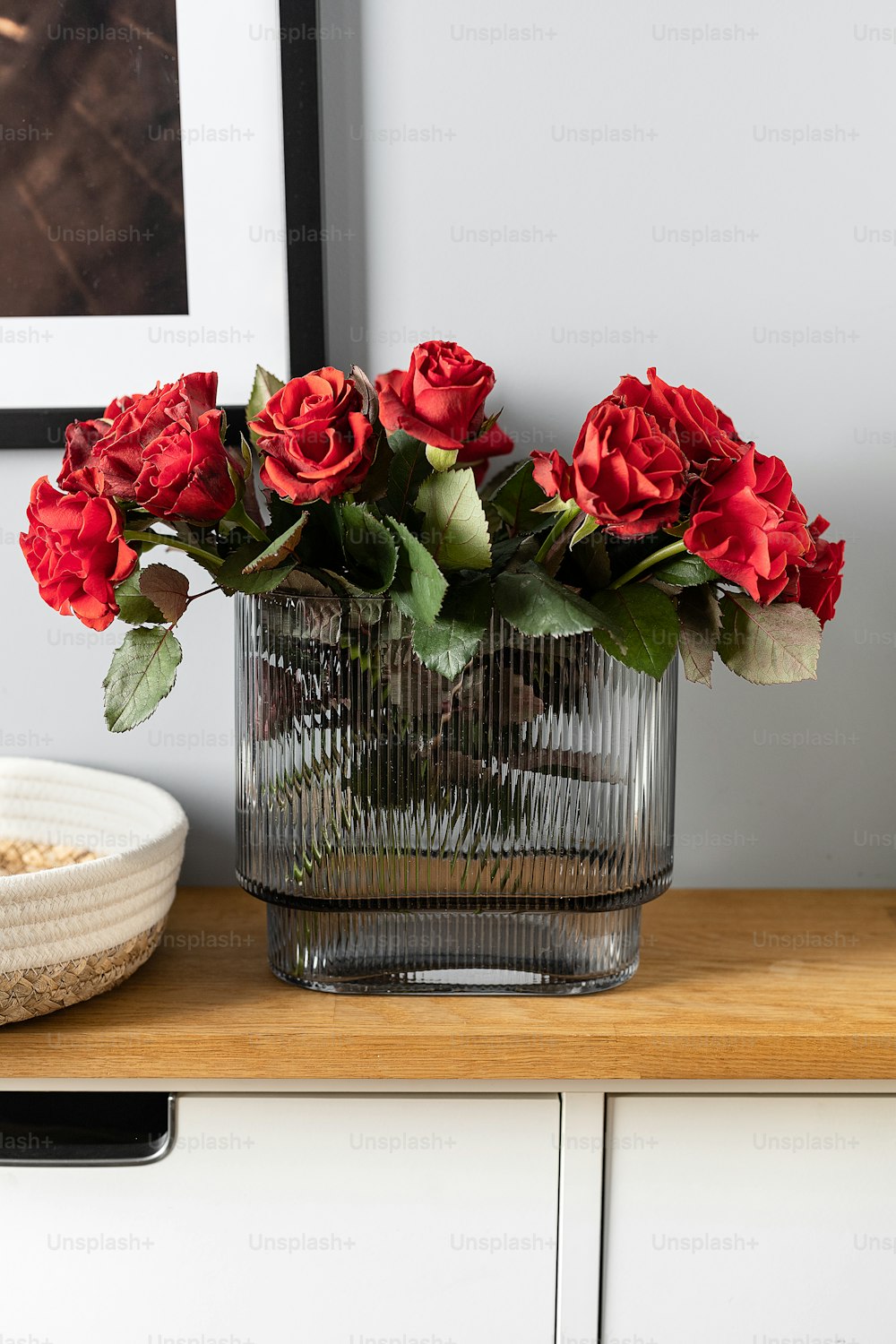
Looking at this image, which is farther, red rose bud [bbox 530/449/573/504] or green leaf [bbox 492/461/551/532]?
green leaf [bbox 492/461/551/532]

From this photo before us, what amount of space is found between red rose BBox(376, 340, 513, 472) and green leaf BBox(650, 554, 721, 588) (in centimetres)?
15

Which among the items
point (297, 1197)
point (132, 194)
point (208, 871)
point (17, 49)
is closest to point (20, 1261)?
point (297, 1197)

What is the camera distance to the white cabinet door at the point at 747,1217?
0.70 meters

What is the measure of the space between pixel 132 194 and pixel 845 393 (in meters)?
0.60

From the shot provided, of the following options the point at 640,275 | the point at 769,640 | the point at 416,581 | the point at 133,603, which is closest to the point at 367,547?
the point at 416,581

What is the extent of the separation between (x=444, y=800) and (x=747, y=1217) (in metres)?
0.33

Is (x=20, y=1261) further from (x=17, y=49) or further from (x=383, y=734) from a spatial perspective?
(x=17, y=49)

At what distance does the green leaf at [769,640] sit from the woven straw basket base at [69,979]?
1.40ft

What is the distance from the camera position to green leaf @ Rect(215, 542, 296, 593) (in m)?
0.64

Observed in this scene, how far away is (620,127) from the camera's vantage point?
87 centimetres

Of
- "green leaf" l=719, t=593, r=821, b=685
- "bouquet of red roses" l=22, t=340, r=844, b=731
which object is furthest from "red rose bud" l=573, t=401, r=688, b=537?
"green leaf" l=719, t=593, r=821, b=685

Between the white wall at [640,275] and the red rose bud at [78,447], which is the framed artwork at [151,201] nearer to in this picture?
the white wall at [640,275]

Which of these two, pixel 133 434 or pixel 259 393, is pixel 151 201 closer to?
pixel 259 393

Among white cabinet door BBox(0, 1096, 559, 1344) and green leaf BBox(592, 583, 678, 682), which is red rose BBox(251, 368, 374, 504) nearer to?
green leaf BBox(592, 583, 678, 682)
